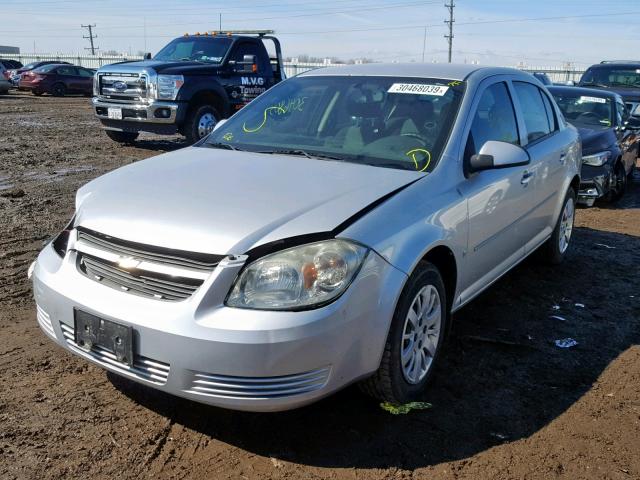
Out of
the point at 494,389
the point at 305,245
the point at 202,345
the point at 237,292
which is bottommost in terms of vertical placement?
the point at 494,389

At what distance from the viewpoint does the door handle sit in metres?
4.30

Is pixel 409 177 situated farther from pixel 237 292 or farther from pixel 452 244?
pixel 237 292

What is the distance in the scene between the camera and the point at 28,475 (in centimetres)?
262

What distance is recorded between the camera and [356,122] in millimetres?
3938

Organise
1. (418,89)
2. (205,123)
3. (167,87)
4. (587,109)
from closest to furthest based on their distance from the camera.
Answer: (418,89) → (587,109) → (167,87) → (205,123)

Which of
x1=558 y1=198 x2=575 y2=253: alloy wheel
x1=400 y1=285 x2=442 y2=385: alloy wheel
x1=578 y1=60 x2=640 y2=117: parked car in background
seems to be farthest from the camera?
x1=578 y1=60 x2=640 y2=117: parked car in background

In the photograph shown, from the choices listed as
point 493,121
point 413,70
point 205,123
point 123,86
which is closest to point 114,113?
point 123,86

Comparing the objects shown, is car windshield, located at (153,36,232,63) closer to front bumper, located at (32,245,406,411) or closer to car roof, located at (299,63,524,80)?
car roof, located at (299,63,524,80)

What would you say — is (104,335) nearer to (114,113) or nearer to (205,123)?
(205,123)

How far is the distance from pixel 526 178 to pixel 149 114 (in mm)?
7769

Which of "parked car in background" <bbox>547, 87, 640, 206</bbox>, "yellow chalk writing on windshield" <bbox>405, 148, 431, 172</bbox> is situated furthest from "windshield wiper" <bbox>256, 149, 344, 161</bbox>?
"parked car in background" <bbox>547, 87, 640, 206</bbox>

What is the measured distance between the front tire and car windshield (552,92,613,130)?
23.2 feet

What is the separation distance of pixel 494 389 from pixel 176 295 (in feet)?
6.17

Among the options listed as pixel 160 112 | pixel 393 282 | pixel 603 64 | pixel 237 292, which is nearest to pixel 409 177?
pixel 393 282
